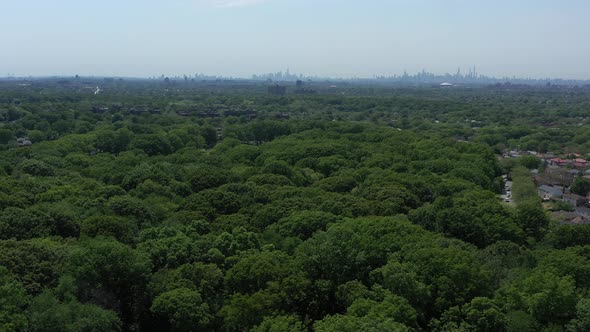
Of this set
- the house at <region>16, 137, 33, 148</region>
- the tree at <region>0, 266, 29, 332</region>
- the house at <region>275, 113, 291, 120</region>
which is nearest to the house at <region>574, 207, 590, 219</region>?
the tree at <region>0, 266, 29, 332</region>

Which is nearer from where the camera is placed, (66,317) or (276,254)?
(66,317)

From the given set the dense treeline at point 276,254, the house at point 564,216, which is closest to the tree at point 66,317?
the dense treeline at point 276,254

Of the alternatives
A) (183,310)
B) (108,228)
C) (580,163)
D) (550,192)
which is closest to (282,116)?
(580,163)

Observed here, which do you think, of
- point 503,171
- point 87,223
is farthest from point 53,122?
point 503,171

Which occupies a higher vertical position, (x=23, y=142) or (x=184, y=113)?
(x=184, y=113)

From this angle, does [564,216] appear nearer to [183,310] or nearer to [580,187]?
[580,187]

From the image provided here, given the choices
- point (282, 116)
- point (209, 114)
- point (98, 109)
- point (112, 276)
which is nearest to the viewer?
point (112, 276)
